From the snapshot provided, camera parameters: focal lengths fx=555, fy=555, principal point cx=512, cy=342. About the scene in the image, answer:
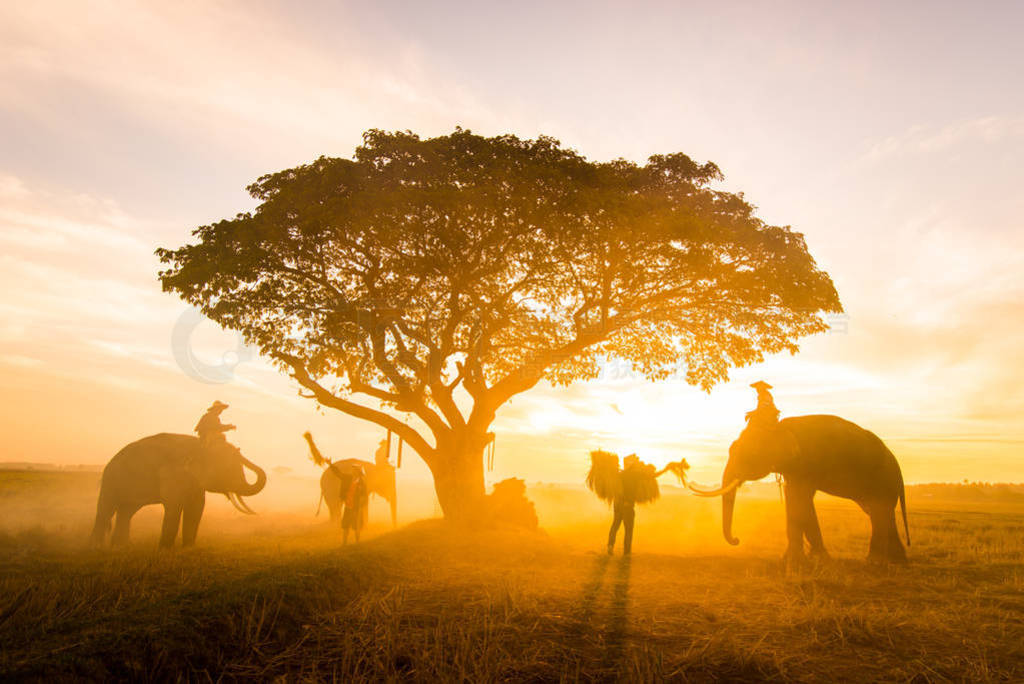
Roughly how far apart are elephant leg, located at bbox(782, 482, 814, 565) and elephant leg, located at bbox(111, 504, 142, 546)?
15.7m

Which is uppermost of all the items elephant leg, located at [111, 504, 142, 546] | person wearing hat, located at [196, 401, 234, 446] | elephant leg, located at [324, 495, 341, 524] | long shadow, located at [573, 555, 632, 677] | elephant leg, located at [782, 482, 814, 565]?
person wearing hat, located at [196, 401, 234, 446]

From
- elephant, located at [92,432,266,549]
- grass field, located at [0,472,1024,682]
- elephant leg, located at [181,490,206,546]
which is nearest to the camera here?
grass field, located at [0,472,1024,682]

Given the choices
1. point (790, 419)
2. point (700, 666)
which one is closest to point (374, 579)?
point (700, 666)

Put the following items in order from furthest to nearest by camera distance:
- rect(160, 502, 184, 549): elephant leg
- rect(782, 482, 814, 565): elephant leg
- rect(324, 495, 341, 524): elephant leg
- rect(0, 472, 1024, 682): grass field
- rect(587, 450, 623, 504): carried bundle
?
rect(324, 495, 341, 524): elephant leg → rect(160, 502, 184, 549): elephant leg → rect(587, 450, 623, 504): carried bundle → rect(782, 482, 814, 565): elephant leg → rect(0, 472, 1024, 682): grass field

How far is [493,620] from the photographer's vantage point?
564 cm

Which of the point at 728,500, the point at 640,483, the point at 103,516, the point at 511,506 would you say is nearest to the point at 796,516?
the point at 728,500

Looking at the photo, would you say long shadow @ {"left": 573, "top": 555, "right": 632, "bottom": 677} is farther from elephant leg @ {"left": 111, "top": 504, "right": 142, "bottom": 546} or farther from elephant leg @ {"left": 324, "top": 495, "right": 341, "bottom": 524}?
elephant leg @ {"left": 324, "top": 495, "right": 341, "bottom": 524}

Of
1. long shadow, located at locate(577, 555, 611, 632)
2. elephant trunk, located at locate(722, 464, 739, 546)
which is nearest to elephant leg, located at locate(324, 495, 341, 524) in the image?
long shadow, located at locate(577, 555, 611, 632)

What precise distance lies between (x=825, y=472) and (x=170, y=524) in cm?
1463

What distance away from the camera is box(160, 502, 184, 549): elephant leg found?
12670 millimetres

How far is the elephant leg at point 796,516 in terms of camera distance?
10977 mm

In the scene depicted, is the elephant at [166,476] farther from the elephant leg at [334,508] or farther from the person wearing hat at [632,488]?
the elephant leg at [334,508]

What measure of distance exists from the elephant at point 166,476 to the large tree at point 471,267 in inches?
137

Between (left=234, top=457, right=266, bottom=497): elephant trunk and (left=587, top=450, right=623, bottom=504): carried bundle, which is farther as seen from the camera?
(left=234, top=457, right=266, bottom=497): elephant trunk
